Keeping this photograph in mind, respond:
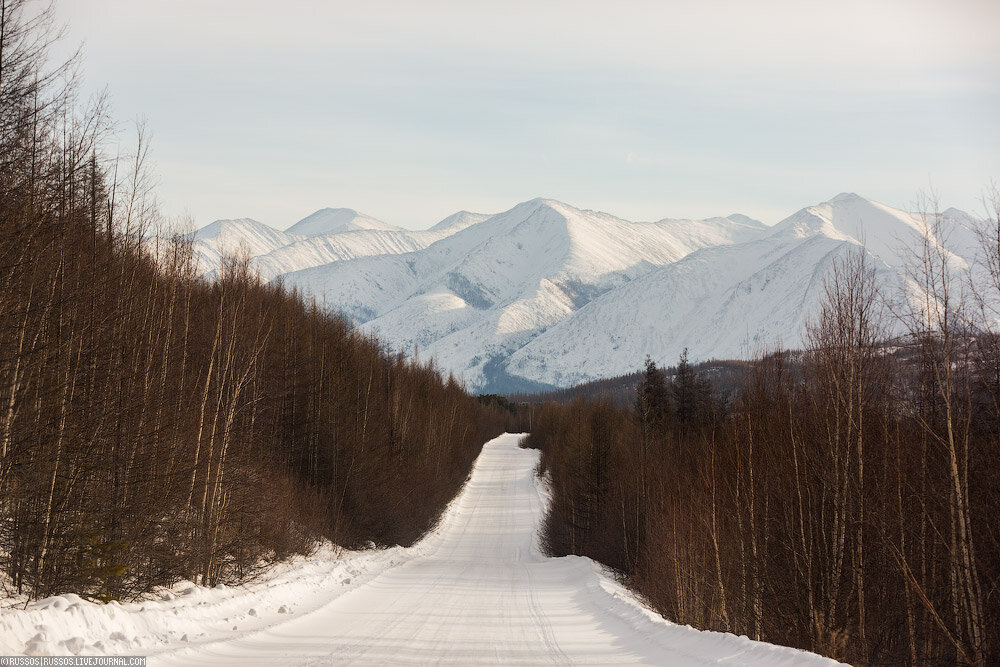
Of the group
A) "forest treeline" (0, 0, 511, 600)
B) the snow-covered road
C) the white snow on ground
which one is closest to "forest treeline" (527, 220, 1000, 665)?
the snow-covered road

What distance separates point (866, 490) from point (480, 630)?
945cm

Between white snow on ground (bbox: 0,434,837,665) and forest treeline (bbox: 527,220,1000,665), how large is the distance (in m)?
3.20

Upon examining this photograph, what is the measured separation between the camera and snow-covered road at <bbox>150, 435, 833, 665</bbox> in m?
13.3

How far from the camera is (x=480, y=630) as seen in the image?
18.1 meters

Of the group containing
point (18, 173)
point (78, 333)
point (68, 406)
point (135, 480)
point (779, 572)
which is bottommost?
point (779, 572)

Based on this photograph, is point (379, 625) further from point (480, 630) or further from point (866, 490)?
point (866, 490)

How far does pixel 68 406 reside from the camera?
1541cm

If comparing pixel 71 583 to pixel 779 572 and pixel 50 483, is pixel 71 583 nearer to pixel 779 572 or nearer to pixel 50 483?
pixel 50 483

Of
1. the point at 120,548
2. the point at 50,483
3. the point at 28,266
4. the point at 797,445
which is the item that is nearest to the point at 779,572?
the point at 797,445

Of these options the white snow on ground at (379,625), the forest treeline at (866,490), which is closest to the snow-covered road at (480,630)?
the white snow on ground at (379,625)

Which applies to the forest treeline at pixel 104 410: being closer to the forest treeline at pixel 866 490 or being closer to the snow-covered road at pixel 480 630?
the snow-covered road at pixel 480 630

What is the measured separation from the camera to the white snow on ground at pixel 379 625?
11.8 m

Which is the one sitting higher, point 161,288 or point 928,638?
point 161,288

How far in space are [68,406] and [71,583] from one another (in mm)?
3135
